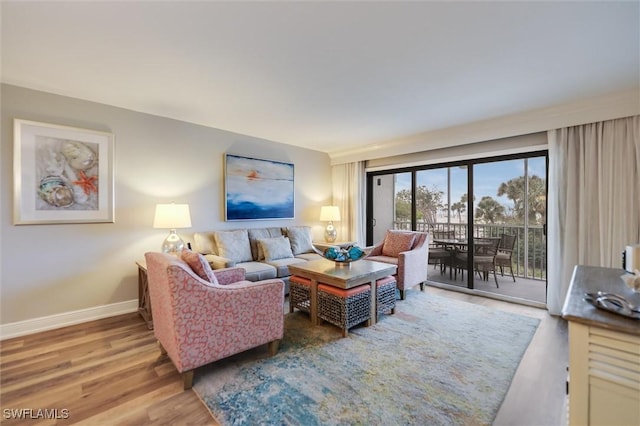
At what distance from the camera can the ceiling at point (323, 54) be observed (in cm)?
170

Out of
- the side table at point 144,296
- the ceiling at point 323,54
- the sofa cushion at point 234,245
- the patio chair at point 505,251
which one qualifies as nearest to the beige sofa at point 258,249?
the sofa cushion at point 234,245

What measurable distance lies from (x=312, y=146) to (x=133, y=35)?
3.50m

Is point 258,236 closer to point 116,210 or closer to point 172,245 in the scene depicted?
point 172,245

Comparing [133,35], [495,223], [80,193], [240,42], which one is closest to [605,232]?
[495,223]

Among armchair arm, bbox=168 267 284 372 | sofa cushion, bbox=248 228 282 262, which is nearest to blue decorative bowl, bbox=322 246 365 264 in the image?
armchair arm, bbox=168 267 284 372

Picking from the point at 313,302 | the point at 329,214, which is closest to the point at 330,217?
the point at 329,214

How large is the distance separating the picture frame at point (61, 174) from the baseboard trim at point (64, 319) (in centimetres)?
98

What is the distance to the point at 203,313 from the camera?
1.87m

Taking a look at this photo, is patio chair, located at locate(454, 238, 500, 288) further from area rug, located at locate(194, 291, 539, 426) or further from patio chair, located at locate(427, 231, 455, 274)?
area rug, located at locate(194, 291, 539, 426)

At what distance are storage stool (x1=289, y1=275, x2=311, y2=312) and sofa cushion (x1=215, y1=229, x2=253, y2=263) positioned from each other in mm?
1011

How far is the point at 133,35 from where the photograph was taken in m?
1.92

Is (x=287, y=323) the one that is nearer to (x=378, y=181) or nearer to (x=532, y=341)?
(x=532, y=341)

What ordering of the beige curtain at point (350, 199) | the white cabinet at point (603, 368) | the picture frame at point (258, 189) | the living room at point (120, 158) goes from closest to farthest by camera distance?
the white cabinet at point (603, 368)
the living room at point (120, 158)
the picture frame at point (258, 189)
the beige curtain at point (350, 199)

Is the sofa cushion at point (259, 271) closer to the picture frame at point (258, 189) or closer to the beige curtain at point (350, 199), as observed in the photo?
the picture frame at point (258, 189)
